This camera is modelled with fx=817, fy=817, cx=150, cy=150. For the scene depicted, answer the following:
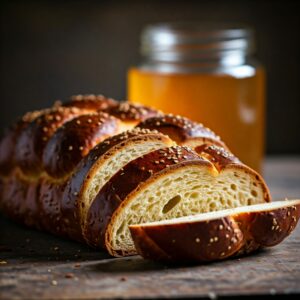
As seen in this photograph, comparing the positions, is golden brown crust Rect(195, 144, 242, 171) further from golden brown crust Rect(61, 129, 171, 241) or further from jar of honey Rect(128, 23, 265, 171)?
jar of honey Rect(128, 23, 265, 171)

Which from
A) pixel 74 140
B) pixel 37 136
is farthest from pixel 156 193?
pixel 37 136

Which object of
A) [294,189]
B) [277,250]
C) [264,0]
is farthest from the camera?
[264,0]

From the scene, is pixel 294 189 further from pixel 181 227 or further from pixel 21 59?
pixel 21 59

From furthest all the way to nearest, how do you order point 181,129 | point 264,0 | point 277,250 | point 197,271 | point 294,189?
point 264,0 → point 294,189 → point 181,129 → point 277,250 → point 197,271

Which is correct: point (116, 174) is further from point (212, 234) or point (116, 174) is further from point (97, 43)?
point (97, 43)

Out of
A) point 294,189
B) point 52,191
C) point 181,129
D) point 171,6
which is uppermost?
point 171,6

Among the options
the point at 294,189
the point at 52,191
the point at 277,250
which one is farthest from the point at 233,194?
the point at 294,189
